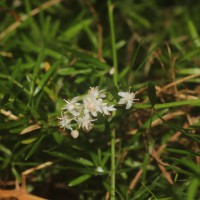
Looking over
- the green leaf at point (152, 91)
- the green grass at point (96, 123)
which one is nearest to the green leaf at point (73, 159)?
the green grass at point (96, 123)

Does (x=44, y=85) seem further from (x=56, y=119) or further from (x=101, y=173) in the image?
(x=101, y=173)

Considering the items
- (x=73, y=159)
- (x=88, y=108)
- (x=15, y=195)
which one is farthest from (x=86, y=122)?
(x=15, y=195)

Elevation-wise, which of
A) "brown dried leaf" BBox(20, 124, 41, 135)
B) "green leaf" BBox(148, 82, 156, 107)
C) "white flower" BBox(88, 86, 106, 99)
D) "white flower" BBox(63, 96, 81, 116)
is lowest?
"brown dried leaf" BBox(20, 124, 41, 135)

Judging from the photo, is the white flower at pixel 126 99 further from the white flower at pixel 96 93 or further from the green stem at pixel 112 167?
the green stem at pixel 112 167

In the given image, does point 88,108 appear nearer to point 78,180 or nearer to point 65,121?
point 65,121

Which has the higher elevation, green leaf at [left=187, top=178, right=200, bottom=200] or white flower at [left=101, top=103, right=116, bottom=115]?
white flower at [left=101, top=103, right=116, bottom=115]

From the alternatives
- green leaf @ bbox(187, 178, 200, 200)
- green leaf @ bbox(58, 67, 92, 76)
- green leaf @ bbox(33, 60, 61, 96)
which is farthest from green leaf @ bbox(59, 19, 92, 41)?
green leaf @ bbox(187, 178, 200, 200)

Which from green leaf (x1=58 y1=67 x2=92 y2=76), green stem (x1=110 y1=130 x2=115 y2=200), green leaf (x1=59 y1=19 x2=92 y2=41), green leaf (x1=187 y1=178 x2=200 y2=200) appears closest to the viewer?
green leaf (x1=187 y1=178 x2=200 y2=200)

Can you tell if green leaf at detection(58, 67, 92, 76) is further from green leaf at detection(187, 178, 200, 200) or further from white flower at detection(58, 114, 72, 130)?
green leaf at detection(187, 178, 200, 200)

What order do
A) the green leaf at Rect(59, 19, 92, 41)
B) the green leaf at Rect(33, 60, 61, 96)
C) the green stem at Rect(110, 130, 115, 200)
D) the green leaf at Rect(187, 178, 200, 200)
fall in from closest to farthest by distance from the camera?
the green leaf at Rect(187, 178, 200, 200)
the green stem at Rect(110, 130, 115, 200)
the green leaf at Rect(33, 60, 61, 96)
the green leaf at Rect(59, 19, 92, 41)
